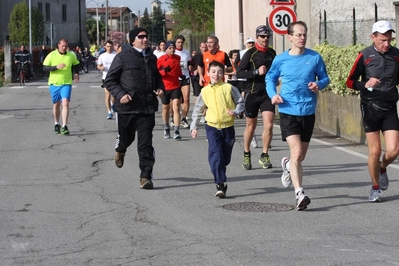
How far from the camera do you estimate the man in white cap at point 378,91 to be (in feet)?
31.1

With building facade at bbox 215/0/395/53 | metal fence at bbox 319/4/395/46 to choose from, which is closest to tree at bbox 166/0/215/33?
building facade at bbox 215/0/395/53

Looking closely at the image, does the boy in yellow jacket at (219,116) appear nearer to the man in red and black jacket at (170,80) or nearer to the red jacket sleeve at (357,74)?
the red jacket sleeve at (357,74)

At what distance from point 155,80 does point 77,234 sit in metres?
3.57

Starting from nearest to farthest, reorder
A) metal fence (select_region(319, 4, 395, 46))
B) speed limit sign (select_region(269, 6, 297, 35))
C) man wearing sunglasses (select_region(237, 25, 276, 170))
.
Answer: man wearing sunglasses (select_region(237, 25, 276, 170)), speed limit sign (select_region(269, 6, 297, 35)), metal fence (select_region(319, 4, 395, 46))

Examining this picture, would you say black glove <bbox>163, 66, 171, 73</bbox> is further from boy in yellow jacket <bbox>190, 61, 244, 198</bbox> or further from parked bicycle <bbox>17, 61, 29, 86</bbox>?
parked bicycle <bbox>17, 61, 29, 86</bbox>

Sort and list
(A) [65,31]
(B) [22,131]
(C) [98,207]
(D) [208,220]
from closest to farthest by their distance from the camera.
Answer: (D) [208,220], (C) [98,207], (B) [22,131], (A) [65,31]

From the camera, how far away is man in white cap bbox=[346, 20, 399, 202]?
31.1 ft

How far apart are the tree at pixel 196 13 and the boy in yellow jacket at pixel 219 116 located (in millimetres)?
50177

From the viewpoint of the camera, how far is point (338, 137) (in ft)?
55.3

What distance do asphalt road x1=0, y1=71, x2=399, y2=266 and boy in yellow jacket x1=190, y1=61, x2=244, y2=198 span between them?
0.45 meters

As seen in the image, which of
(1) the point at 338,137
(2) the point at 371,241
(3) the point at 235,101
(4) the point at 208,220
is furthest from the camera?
(1) the point at 338,137

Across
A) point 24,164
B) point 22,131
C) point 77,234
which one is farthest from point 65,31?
point 77,234

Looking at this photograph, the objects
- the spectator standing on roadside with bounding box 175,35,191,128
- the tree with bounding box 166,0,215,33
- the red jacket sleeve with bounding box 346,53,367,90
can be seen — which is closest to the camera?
the red jacket sleeve with bounding box 346,53,367,90

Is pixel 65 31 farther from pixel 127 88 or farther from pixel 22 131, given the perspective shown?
pixel 127 88
